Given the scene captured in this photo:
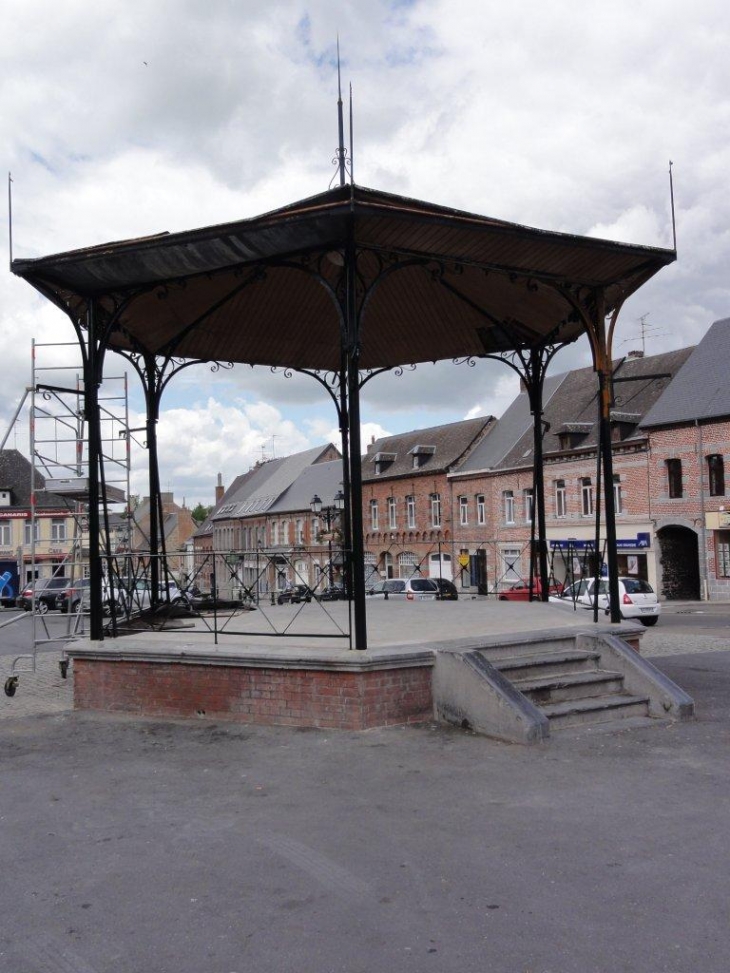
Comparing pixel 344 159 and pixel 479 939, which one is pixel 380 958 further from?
pixel 344 159

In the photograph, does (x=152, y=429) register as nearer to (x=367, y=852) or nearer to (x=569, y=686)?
(x=569, y=686)

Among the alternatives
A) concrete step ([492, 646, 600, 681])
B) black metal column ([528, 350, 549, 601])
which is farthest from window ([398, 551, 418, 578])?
concrete step ([492, 646, 600, 681])

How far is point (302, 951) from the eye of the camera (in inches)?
154

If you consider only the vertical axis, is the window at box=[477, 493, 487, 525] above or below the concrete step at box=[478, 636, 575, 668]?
above

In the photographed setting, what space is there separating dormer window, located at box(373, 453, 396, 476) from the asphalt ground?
1812 inches

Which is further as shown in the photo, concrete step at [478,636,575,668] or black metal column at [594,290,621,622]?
black metal column at [594,290,621,622]

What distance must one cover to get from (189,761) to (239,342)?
8380mm

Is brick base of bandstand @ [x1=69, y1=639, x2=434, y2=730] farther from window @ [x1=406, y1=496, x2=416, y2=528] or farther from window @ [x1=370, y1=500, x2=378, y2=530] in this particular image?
window @ [x1=370, y1=500, x2=378, y2=530]

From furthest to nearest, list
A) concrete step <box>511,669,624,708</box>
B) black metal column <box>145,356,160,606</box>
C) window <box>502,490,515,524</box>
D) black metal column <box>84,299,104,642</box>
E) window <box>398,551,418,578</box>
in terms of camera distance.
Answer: window <box>398,551,418,578</box> < window <box>502,490,515,524</box> < black metal column <box>145,356,160,606</box> < black metal column <box>84,299,104,642</box> < concrete step <box>511,669,624,708</box>

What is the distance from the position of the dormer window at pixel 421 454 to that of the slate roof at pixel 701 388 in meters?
15.5

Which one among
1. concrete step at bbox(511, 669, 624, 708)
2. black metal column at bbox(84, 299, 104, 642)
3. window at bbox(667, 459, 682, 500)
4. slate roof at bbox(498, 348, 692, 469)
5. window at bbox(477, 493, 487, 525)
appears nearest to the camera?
concrete step at bbox(511, 669, 624, 708)

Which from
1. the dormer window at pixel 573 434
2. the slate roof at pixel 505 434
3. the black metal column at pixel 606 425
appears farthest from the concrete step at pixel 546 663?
the slate roof at pixel 505 434

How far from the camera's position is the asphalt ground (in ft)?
13.0

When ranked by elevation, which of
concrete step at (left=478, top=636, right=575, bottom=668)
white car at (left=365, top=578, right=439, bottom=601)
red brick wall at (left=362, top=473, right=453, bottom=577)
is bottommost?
white car at (left=365, top=578, right=439, bottom=601)
